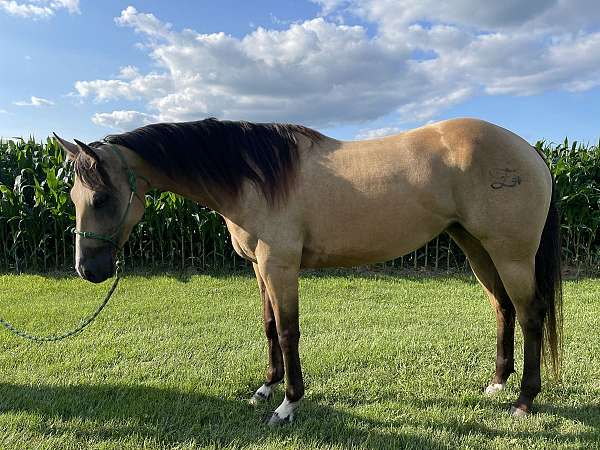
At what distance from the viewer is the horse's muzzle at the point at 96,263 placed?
8.23 feet

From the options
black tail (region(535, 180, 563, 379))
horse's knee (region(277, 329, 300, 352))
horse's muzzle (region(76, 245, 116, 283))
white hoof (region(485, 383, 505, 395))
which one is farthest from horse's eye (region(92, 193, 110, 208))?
white hoof (region(485, 383, 505, 395))

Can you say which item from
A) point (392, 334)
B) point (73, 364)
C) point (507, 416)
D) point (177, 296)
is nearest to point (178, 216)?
point (177, 296)

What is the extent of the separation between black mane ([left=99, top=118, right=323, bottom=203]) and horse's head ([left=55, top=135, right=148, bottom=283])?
0.18 meters

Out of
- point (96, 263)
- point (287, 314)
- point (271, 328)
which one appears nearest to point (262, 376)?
point (271, 328)

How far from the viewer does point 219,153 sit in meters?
2.76

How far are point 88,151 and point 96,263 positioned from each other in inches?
26.0

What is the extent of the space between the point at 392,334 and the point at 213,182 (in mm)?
2719

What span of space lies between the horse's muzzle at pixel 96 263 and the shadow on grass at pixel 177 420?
978 mm

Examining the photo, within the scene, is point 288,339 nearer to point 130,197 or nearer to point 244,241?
point 244,241

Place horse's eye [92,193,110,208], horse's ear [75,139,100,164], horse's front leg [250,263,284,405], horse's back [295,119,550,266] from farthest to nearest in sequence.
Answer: horse's front leg [250,263,284,405] < horse's back [295,119,550,266] < horse's eye [92,193,110,208] < horse's ear [75,139,100,164]

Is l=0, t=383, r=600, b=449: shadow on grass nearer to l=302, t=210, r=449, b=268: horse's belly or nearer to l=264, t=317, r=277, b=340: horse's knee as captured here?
l=264, t=317, r=277, b=340: horse's knee

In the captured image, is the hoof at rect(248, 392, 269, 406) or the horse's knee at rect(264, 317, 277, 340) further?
the horse's knee at rect(264, 317, 277, 340)

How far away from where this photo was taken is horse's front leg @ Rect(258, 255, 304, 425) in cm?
266

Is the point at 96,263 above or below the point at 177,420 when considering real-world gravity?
above
